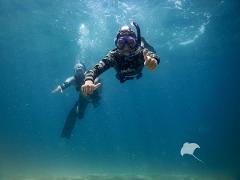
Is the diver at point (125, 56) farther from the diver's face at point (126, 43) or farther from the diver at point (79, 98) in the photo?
the diver at point (79, 98)

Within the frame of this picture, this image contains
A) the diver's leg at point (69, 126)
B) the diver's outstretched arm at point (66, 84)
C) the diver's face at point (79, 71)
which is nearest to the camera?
the diver's outstretched arm at point (66, 84)

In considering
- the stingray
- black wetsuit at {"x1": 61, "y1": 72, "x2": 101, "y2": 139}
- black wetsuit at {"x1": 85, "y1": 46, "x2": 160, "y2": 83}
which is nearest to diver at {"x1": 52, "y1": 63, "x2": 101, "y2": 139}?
black wetsuit at {"x1": 61, "y1": 72, "x2": 101, "y2": 139}

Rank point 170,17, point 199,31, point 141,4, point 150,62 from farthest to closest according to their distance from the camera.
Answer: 1. point 199,31
2. point 170,17
3. point 141,4
4. point 150,62

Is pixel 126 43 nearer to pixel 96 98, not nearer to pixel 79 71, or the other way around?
pixel 79 71

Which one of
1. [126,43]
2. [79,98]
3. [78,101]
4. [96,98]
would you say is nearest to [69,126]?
[78,101]

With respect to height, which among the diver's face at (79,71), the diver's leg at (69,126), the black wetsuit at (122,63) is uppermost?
the diver's face at (79,71)

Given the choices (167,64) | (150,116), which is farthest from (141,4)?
(150,116)

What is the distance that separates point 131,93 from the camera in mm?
83562

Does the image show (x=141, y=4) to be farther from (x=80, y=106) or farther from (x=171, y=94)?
(x=171, y=94)

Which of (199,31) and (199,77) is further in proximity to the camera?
(199,77)

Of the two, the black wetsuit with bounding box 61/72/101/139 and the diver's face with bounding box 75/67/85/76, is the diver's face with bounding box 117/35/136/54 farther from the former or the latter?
the diver's face with bounding box 75/67/85/76

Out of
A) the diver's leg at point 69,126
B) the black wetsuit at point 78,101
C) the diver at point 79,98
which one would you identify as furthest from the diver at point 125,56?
the diver's leg at point 69,126

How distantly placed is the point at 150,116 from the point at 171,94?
53.1 meters

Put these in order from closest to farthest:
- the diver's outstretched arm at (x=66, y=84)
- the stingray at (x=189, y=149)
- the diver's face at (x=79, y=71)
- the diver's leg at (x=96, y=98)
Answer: the stingray at (x=189, y=149) < the diver's outstretched arm at (x=66, y=84) < the diver's face at (x=79, y=71) < the diver's leg at (x=96, y=98)
